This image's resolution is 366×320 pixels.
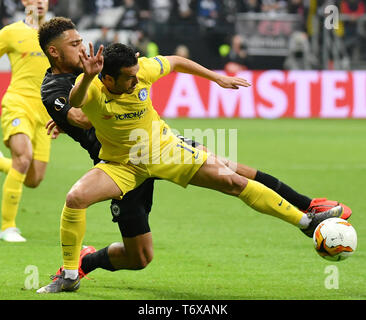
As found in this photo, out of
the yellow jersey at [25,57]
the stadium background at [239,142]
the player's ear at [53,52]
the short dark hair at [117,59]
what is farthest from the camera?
the yellow jersey at [25,57]

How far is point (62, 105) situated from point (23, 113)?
102 inches

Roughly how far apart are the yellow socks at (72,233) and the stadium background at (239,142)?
29 cm

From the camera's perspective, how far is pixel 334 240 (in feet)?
19.8

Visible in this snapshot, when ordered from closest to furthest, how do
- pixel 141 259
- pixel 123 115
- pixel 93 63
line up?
pixel 93 63
pixel 123 115
pixel 141 259

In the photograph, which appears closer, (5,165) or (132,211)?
(132,211)

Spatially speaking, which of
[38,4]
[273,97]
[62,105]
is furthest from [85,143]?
[273,97]

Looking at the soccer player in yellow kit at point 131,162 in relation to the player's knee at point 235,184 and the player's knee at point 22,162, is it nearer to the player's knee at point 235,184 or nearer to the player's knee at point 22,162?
→ the player's knee at point 235,184

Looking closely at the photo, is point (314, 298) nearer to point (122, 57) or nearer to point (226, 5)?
point (122, 57)

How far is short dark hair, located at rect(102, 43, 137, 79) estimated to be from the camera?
583 cm

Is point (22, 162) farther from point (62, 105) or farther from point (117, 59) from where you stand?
point (117, 59)

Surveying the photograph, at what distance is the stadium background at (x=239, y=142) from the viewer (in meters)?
6.89

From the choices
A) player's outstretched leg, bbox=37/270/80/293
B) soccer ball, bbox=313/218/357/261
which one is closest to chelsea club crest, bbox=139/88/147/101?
player's outstretched leg, bbox=37/270/80/293

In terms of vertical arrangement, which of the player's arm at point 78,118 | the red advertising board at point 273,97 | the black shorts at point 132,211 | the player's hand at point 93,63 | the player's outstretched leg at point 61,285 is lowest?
the red advertising board at point 273,97

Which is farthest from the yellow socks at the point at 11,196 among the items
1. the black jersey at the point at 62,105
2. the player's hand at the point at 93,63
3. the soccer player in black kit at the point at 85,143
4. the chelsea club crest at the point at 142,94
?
the player's hand at the point at 93,63
